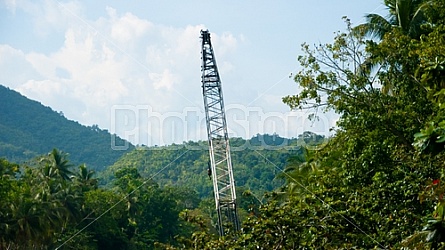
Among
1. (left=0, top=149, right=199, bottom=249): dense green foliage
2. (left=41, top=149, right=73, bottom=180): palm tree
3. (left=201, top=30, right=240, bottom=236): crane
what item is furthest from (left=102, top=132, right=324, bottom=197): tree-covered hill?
(left=201, top=30, right=240, bottom=236): crane

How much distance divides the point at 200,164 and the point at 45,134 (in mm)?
34715

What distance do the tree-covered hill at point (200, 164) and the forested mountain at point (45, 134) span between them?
13691mm

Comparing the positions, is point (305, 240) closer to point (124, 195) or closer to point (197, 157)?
point (124, 195)

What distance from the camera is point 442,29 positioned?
49.9 feet

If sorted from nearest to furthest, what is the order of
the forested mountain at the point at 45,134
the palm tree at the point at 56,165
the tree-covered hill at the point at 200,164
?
the palm tree at the point at 56,165 → the tree-covered hill at the point at 200,164 → the forested mountain at the point at 45,134

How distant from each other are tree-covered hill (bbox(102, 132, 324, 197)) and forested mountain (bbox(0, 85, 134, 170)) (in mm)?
13691

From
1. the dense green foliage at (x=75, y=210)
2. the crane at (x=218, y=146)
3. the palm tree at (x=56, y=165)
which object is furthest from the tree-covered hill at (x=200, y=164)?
the crane at (x=218, y=146)

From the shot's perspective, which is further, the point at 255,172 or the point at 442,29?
the point at 255,172

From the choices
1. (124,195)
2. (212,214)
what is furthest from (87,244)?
(212,214)

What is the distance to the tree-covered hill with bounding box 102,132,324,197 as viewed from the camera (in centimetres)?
8062

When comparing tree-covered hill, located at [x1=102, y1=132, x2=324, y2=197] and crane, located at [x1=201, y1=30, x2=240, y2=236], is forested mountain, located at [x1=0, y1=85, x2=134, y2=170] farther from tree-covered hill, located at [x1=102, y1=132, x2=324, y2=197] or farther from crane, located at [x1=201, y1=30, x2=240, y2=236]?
crane, located at [x1=201, y1=30, x2=240, y2=236]

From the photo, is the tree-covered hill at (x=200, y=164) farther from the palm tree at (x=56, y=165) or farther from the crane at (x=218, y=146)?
the crane at (x=218, y=146)

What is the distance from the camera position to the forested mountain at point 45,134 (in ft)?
347

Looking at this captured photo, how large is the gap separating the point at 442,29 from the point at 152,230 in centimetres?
4371
